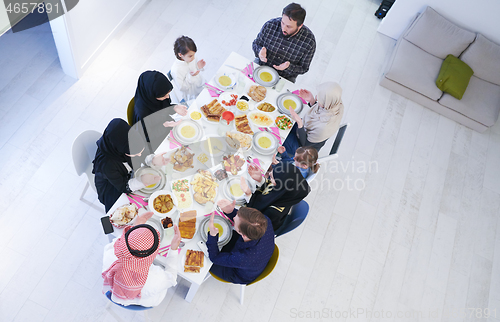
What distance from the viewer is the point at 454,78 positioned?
440 centimetres

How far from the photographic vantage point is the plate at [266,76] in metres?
3.27

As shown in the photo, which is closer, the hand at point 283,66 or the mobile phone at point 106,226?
the mobile phone at point 106,226

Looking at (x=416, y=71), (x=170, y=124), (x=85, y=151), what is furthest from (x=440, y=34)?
(x=85, y=151)

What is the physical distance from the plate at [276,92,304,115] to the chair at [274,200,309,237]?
2.98 ft

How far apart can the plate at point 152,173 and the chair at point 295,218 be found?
42.6 inches

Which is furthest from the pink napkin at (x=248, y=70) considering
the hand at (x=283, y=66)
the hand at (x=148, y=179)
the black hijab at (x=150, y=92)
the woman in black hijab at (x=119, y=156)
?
the hand at (x=148, y=179)

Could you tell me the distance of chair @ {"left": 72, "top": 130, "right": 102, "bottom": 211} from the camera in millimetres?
2646

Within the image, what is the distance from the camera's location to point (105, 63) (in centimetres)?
423

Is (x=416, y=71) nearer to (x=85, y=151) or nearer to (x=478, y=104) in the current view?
(x=478, y=104)

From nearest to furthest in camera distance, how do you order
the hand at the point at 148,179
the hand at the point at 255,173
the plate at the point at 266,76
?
the hand at the point at 148,179, the hand at the point at 255,173, the plate at the point at 266,76

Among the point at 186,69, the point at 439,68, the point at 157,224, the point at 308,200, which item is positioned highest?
the point at 439,68

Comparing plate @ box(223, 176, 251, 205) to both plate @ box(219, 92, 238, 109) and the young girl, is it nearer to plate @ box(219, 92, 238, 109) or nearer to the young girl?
plate @ box(219, 92, 238, 109)

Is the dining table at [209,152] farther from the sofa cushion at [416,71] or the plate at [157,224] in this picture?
the sofa cushion at [416,71]

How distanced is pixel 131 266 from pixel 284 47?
2.66 m
